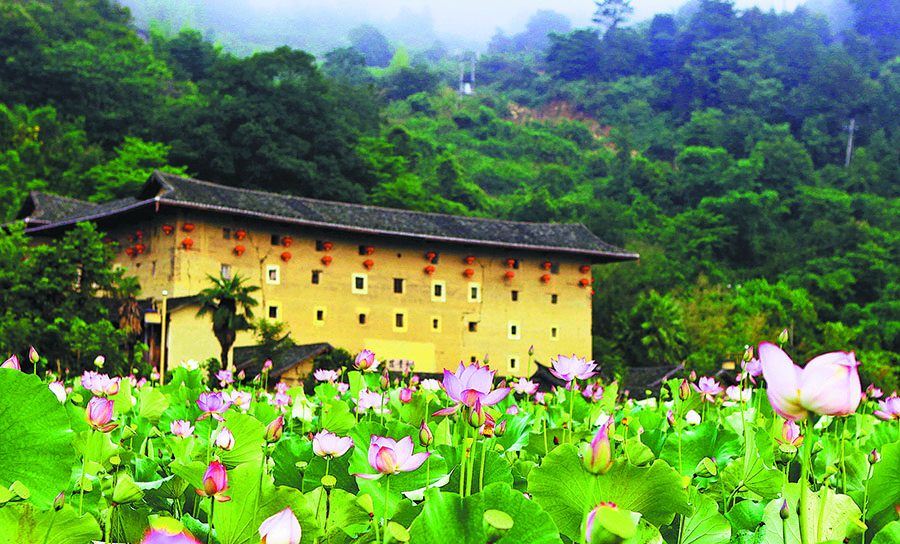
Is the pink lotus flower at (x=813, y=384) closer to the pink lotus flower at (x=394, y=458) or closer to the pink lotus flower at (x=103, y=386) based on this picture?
the pink lotus flower at (x=394, y=458)

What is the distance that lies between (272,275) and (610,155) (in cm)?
4387

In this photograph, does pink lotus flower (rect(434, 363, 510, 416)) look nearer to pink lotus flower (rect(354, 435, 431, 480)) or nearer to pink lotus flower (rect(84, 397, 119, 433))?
pink lotus flower (rect(354, 435, 431, 480))

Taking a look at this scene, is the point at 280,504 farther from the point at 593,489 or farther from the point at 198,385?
the point at 198,385

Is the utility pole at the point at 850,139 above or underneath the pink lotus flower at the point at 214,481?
above

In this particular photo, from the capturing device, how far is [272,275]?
2423cm

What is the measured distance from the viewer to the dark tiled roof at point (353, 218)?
2294cm

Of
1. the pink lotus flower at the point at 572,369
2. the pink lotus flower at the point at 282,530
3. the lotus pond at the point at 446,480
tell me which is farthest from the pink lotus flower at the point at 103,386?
the pink lotus flower at the point at 282,530

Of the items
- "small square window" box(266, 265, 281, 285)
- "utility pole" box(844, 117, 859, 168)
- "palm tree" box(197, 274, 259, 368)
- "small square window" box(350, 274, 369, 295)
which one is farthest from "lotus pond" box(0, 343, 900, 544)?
"utility pole" box(844, 117, 859, 168)

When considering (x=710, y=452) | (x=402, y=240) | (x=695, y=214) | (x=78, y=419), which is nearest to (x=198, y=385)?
(x=78, y=419)

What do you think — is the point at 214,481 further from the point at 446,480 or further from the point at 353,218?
the point at 353,218

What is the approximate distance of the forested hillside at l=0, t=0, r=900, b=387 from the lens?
1363 inches

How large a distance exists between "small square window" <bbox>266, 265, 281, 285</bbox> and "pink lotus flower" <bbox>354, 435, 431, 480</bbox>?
23439 millimetres

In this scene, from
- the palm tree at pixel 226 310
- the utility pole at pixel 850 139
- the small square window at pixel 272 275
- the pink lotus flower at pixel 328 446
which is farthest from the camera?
the utility pole at pixel 850 139

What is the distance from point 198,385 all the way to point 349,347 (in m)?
22.1
